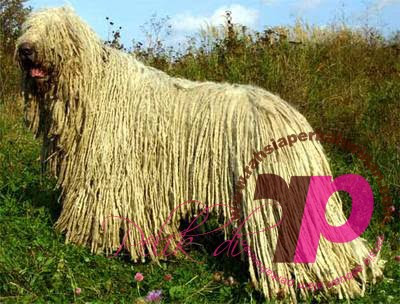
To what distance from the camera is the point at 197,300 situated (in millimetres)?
3199

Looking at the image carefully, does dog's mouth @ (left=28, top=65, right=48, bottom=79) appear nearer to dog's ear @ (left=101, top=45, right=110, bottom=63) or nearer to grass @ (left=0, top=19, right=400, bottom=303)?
dog's ear @ (left=101, top=45, right=110, bottom=63)

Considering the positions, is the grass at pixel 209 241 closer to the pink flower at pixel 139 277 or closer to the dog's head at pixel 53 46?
the pink flower at pixel 139 277

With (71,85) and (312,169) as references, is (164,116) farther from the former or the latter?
(312,169)

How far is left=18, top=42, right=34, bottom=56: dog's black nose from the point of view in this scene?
3.20 meters

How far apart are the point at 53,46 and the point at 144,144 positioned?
0.77m

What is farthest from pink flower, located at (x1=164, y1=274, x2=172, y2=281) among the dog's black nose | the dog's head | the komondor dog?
the dog's black nose

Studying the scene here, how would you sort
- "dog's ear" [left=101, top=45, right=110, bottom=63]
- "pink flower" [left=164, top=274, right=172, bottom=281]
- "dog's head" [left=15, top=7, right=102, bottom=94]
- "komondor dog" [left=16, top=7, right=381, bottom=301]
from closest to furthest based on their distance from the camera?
1. "komondor dog" [left=16, top=7, right=381, bottom=301]
2. "dog's head" [left=15, top=7, right=102, bottom=94]
3. "pink flower" [left=164, top=274, right=172, bottom=281]
4. "dog's ear" [left=101, top=45, right=110, bottom=63]

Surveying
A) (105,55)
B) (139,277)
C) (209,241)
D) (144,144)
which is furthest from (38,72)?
(209,241)

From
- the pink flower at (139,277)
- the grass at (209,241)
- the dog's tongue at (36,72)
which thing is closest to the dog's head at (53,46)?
the dog's tongue at (36,72)

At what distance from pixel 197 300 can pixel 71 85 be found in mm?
1456

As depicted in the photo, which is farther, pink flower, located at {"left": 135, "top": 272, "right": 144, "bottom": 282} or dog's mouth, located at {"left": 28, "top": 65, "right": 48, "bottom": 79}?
dog's mouth, located at {"left": 28, "top": 65, "right": 48, "bottom": 79}

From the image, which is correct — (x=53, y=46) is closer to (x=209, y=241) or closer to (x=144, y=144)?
(x=144, y=144)

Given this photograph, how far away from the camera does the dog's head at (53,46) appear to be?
3244mm

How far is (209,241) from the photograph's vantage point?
3803mm
